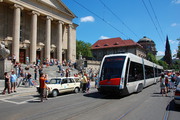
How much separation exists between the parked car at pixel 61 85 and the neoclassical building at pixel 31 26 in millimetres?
15457

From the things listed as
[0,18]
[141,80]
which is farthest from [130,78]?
[0,18]

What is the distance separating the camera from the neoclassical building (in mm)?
26308

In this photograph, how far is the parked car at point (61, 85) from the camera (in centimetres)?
1187

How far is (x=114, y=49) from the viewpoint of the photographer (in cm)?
7406

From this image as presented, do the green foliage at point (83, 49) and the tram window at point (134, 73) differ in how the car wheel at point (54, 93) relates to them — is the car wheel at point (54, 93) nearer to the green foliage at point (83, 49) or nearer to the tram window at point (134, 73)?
the tram window at point (134, 73)

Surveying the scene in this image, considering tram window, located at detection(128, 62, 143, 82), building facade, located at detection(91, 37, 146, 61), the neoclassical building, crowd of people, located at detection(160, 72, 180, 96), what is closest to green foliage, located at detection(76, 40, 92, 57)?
building facade, located at detection(91, 37, 146, 61)

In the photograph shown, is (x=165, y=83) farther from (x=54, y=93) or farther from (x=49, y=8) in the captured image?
(x=49, y=8)

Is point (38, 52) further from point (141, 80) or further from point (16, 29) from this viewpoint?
point (141, 80)

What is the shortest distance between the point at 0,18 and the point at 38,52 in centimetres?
945

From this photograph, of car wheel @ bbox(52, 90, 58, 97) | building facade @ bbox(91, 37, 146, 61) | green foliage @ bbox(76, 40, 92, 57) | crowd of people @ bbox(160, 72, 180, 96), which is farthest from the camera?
building facade @ bbox(91, 37, 146, 61)

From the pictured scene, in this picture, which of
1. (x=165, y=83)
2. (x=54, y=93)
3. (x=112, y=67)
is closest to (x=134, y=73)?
(x=112, y=67)

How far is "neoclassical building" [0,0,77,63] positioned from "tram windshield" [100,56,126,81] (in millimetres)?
19192

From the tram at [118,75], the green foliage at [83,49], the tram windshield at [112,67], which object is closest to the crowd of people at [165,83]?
the tram at [118,75]

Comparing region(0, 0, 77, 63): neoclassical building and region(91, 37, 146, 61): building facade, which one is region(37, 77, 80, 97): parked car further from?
region(91, 37, 146, 61): building facade
